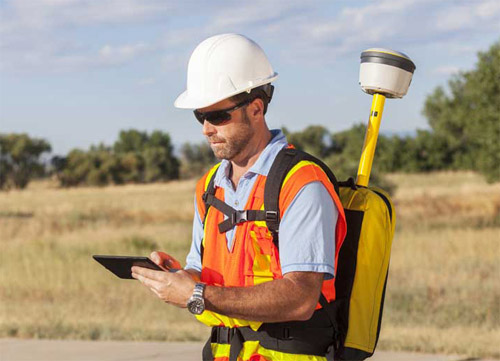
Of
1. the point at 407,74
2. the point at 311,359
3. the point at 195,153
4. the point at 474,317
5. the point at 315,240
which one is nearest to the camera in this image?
the point at 315,240

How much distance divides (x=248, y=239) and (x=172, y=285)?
0.29 m

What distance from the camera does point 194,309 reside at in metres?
2.80

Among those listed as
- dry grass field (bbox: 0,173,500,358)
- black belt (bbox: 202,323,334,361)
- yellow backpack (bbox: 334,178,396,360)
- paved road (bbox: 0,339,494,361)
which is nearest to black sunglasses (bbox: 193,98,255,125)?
yellow backpack (bbox: 334,178,396,360)

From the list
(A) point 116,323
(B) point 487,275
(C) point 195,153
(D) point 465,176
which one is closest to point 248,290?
(A) point 116,323

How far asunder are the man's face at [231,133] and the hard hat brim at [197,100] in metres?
0.04

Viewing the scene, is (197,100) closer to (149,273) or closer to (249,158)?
(249,158)

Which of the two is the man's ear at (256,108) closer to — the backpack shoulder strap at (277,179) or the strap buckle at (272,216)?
the backpack shoulder strap at (277,179)

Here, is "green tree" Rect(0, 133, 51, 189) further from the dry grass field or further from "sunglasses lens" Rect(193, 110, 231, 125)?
"sunglasses lens" Rect(193, 110, 231, 125)

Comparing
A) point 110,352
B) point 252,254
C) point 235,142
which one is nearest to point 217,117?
point 235,142

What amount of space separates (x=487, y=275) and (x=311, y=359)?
37.8 feet

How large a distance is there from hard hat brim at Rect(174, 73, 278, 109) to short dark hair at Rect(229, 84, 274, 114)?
2 centimetres

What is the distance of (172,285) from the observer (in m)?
2.87

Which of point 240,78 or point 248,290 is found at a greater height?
point 240,78

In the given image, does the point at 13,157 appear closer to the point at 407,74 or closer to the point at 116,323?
the point at 116,323
